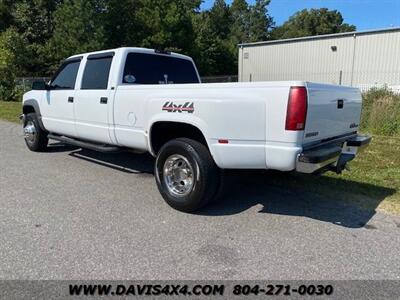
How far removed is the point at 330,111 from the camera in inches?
177

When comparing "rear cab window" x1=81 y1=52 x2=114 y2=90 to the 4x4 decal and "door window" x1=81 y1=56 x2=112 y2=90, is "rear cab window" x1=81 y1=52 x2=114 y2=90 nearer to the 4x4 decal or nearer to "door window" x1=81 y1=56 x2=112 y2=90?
"door window" x1=81 y1=56 x2=112 y2=90

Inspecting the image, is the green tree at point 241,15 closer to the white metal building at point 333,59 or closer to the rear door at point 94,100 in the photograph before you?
the white metal building at point 333,59

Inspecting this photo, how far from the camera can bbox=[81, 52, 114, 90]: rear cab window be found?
20.1 ft

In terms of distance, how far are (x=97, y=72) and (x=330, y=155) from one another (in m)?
3.85

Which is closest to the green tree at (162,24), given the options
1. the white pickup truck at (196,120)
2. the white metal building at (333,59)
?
the white metal building at (333,59)

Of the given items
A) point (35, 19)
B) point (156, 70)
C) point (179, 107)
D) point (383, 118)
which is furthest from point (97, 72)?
point (35, 19)

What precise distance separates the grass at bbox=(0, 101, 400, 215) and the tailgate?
3.26 ft

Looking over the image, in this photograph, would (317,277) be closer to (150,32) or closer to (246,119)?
(246,119)

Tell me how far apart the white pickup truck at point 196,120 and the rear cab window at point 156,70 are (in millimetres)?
17

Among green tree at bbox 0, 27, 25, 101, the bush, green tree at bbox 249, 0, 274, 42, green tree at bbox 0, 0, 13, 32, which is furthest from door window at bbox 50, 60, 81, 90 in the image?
green tree at bbox 249, 0, 274, 42

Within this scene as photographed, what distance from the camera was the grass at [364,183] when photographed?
5.46 metres

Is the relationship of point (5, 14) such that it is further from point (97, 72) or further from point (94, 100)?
point (94, 100)

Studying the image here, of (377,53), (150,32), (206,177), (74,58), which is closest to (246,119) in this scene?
(206,177)

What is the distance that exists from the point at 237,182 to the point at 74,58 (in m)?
4.00
